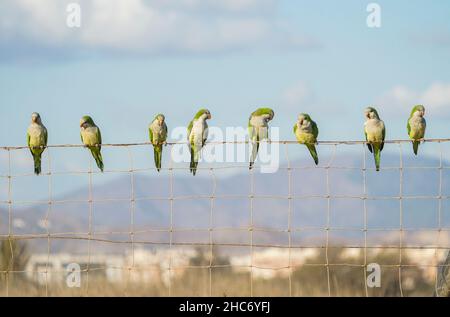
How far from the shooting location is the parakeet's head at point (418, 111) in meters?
13.7

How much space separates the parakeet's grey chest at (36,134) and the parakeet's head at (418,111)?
4.60 metres

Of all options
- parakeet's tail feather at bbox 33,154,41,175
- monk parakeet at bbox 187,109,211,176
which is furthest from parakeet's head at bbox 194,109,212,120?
parakeet's tail feather at bbox 33,154,41,175

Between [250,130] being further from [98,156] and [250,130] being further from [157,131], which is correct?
[98,156]

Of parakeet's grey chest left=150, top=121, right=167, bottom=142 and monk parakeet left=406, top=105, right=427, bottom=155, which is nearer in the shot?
monk parakeet left=406, top=105, right=427, bottom=155

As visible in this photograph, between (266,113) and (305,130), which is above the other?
(266,113)

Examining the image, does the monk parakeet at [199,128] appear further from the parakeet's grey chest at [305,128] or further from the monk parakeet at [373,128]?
the monk parakeet at [373,128]

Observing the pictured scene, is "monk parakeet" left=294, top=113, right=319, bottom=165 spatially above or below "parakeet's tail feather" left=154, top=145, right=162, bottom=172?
above

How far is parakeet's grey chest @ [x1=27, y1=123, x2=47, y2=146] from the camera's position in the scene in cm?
1379

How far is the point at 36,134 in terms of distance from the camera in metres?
13.9

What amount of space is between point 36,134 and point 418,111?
4.73 meters

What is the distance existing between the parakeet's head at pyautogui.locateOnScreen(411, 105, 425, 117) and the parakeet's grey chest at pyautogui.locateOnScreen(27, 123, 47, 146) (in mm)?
4602

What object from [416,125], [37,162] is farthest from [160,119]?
[416,125]

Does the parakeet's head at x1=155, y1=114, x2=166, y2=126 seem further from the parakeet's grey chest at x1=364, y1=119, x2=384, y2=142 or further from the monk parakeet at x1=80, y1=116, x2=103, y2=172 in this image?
the parakeet's grey chest at x1=364, y1=119, x2=384, y2=142
